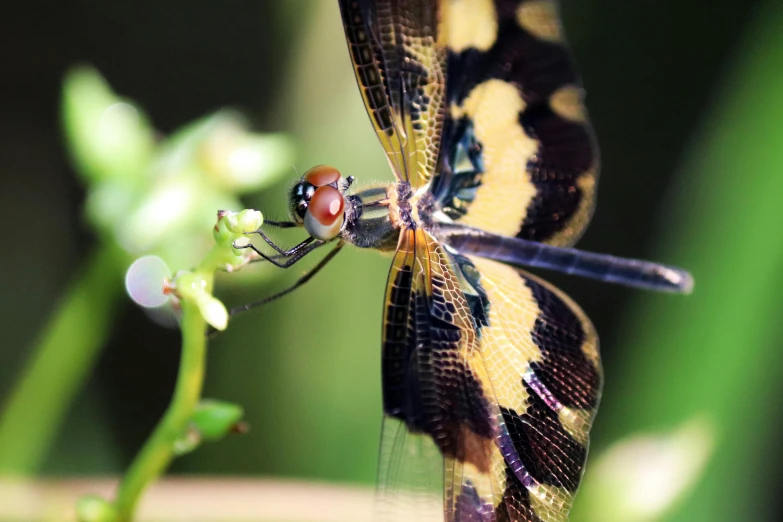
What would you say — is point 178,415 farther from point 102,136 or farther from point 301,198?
point 102,136

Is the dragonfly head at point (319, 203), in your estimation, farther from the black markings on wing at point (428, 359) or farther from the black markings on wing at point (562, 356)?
the black markings on wing at point (562, 356)

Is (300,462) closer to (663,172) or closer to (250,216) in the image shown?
(250,216)

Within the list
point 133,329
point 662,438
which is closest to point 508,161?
point 662,438

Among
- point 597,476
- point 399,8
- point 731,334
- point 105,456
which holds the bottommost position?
point 105,456

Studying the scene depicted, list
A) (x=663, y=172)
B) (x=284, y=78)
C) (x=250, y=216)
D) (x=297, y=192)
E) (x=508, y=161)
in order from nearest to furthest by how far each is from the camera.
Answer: (x=250, y=216)
(x=297, y=192)
(x=508, y=161)
(x=284, y=78)
(x=663, y=172)

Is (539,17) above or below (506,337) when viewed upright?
above

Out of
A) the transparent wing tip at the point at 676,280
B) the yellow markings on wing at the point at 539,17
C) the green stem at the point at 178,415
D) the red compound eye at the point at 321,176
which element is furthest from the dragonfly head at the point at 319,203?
the transparent wing tip at the point at 676,280

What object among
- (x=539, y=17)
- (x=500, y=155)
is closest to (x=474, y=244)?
(x=500, y=155)
